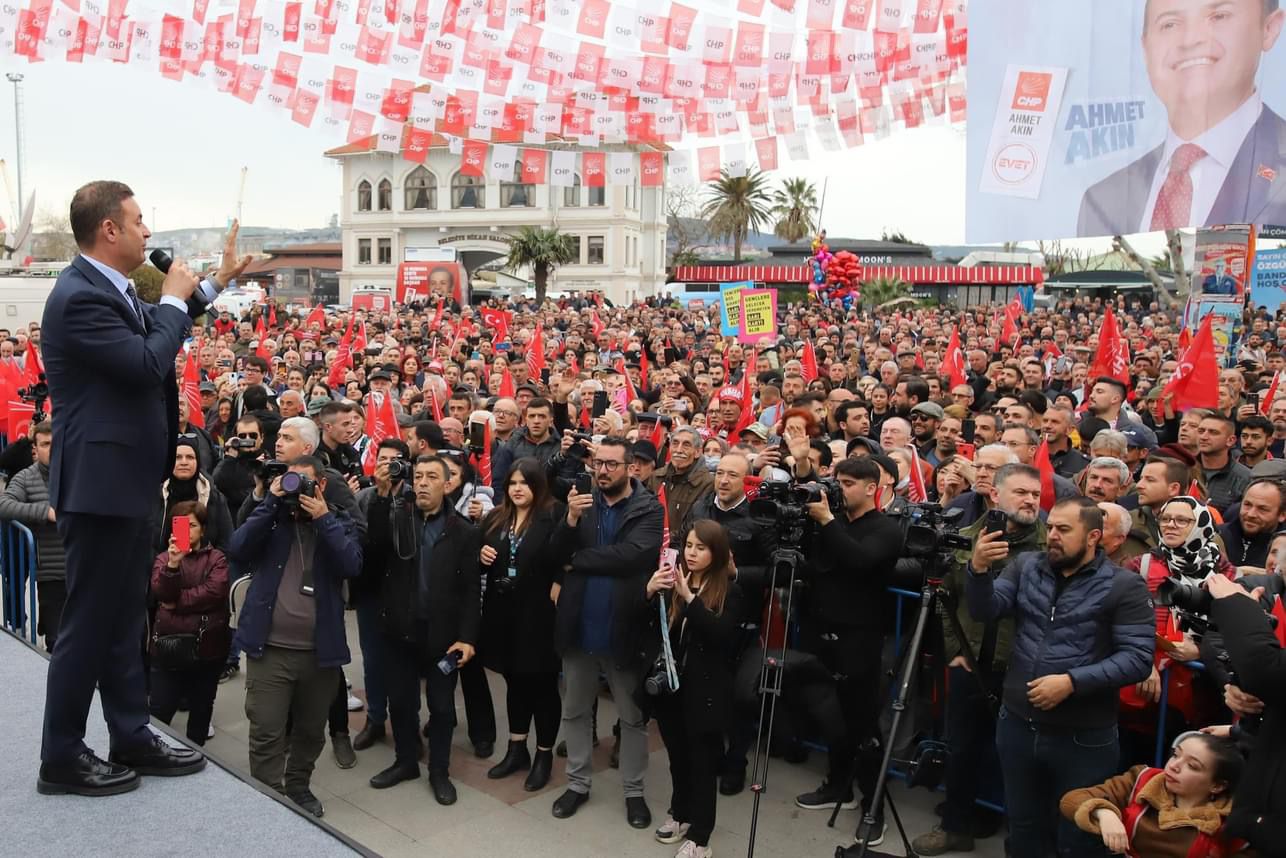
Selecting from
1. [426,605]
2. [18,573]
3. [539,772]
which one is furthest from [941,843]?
[18,573]

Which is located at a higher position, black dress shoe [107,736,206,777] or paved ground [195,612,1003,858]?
black dress shoe [107,736,206,777]

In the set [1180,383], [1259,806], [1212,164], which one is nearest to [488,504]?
[1259,806]

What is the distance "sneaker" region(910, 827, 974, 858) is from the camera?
4988 millimetres

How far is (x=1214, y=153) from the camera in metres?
11.0

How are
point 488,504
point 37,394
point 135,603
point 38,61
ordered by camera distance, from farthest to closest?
point 38,61
point 37,394
point 488,504
point 135,603

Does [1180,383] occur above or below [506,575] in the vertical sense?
above

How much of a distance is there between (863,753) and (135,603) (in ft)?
11.0

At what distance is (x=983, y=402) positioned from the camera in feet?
37.5

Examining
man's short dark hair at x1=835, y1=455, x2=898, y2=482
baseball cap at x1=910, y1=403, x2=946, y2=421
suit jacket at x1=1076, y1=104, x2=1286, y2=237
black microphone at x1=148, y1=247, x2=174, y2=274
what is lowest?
man's short dark hair at x1=835, y1=455, x2=898, y2=482

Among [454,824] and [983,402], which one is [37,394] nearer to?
[454,824]

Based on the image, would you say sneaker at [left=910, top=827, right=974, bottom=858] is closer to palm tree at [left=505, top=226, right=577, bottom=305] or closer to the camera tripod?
the camera tripod

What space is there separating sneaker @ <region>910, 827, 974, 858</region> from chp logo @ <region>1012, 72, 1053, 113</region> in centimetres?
930

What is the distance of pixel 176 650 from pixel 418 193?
2463 inches

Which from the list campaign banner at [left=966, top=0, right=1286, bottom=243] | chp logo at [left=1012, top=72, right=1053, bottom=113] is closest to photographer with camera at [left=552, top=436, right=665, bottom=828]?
campaign banner at [left=966, top=0, right=1286, bottom=243]
